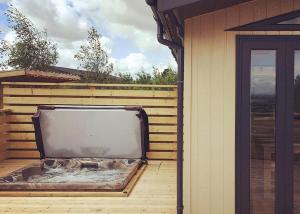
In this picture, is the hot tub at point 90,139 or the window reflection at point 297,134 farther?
the hot tub at point 90,139

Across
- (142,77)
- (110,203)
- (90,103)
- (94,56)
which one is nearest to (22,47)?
(94,56)

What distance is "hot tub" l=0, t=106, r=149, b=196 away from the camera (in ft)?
26.1

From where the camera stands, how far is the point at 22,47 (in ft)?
96.8

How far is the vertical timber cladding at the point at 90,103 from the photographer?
28.9 ft

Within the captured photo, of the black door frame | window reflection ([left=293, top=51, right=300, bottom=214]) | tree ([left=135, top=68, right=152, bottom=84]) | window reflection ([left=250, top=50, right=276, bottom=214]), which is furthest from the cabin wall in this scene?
tree ([left=135, top=68, right=152, bottom=84])

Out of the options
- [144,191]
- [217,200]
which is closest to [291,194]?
[217,200]

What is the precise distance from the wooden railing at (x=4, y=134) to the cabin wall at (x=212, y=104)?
5.94m

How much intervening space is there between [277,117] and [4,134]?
6923mm

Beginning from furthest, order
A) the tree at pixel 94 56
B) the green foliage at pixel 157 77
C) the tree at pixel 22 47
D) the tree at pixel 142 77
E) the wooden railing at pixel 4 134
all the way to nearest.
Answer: the tree at pixel 94 56 → the tree at pixel 22 47 → the tree at pixel 142 77 → the green foliage at pixel 157 77 → the wooden railing at pixel 4 134

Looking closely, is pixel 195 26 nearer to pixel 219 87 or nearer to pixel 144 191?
pixel 219 87

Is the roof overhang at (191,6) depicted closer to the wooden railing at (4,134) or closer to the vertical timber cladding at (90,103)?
the vertical timber cladding at (90,103)

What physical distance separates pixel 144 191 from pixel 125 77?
61.5 feet

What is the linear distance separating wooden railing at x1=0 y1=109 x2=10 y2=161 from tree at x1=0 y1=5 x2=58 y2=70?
2182 cm

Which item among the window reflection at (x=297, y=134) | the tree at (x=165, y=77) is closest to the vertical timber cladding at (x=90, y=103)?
the window reflection at (x=297, y=134)
